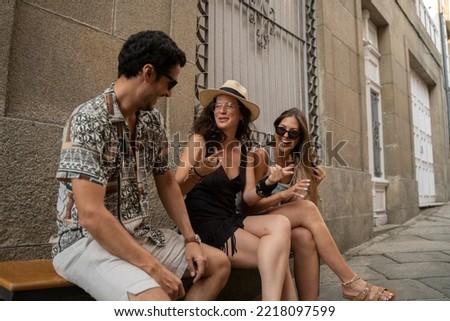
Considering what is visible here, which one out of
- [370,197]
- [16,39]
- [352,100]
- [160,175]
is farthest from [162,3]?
[370,197]

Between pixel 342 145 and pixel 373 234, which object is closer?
pixel 342 145

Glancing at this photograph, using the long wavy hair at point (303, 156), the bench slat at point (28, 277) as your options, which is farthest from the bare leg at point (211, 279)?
the long wavy hair at point (303, 156)

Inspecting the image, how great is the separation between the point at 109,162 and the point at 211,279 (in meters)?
0.80

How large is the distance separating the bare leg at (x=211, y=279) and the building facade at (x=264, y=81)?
38.1 inches

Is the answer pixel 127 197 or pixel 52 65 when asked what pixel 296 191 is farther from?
pixel 52 65

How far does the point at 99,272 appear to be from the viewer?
155cm

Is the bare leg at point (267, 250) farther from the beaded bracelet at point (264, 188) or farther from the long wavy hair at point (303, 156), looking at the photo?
the long wavy hair at point (303, 156)

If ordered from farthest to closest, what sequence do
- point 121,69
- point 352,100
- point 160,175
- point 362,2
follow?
1. point 362,2
2. point 352,100
3. point 160,175
4. point 121,69

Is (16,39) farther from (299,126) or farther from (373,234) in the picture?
(373,234)

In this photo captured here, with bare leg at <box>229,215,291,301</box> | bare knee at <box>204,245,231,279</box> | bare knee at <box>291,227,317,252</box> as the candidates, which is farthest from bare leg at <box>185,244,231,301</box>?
bare knee at <box>291,227,317,252</box>

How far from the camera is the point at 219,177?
101 inches

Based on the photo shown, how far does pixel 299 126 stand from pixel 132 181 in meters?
1.57

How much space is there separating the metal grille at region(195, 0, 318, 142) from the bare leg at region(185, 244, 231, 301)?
5.76 ft

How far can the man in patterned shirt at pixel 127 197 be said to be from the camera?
153 cm
